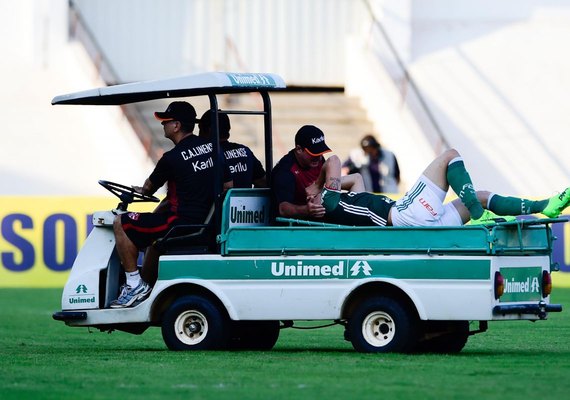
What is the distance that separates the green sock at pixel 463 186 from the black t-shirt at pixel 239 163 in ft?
5.69

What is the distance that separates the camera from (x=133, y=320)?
12164mm

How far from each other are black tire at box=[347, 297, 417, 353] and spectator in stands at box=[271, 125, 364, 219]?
0.92m

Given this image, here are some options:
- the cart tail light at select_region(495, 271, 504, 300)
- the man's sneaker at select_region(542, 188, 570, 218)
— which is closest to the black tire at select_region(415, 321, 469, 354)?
the cart tail light at select_region(495, 271, 504, 300)

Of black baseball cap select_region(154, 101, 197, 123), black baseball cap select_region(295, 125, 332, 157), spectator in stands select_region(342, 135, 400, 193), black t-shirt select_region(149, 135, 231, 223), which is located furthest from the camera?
spectator in stands select_region(342, 135, 400, 193)

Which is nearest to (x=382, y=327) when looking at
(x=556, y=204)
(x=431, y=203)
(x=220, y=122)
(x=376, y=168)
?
(x=431, y=203)

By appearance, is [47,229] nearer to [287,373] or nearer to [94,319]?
[94,319]

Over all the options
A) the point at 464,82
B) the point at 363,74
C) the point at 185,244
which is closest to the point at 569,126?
the point at 464,82

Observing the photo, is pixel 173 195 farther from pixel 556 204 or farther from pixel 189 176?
pixel 556 204

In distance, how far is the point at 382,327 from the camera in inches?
452

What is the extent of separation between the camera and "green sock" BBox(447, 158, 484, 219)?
11.6 m

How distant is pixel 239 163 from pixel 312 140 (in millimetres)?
791

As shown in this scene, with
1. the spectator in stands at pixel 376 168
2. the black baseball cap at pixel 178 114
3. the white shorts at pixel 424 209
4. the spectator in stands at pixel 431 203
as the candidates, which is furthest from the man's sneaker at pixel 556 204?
the spectator in stands at pixel 376 168

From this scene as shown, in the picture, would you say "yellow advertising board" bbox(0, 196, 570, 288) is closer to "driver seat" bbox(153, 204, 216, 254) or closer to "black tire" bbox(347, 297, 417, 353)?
"driver seat" bbox(153, 204, 216, 254)

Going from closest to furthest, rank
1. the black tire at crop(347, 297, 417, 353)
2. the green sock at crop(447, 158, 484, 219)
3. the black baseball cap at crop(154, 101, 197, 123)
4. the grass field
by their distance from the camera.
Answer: the grass field < the black tire at crop(347, 297, 417, 353) < the green sock at crop(447, 158, 484, 219) < the black baseball cap at crop(154, 101, 197, 123)
